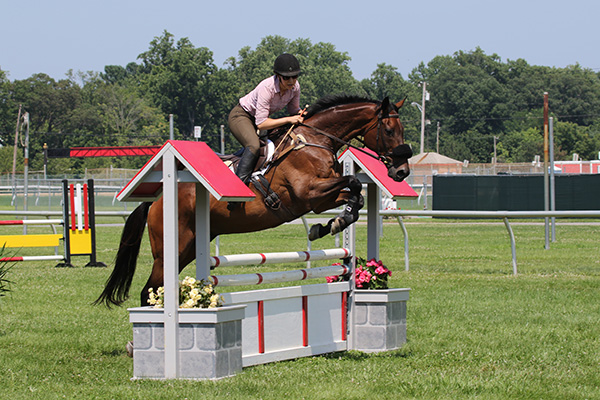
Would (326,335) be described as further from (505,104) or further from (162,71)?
(505,104)

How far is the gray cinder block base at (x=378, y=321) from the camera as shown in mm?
6934

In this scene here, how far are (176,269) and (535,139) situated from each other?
89.6 metres

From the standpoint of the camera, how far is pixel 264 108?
22.9 feet

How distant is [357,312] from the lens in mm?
7082

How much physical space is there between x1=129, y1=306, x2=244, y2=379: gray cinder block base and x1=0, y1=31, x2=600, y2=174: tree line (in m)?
66.0

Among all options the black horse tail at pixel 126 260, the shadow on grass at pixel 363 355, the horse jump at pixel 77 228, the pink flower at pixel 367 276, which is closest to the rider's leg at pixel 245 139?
the black horse tail at pixel 126 260

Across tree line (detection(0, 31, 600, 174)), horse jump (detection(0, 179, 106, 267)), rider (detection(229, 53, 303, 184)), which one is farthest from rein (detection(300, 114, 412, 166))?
tree line (detection(0, 31, 600, 174))

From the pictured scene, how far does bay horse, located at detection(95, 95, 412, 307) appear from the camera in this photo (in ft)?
22.0

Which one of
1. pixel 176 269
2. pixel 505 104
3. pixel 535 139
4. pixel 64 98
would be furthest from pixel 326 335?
pixel 505 104

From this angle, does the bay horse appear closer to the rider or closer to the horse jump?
the rider

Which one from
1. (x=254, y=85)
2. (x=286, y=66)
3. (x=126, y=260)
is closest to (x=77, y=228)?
(x=126, y=260)

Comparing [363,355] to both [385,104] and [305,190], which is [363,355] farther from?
[385,104]

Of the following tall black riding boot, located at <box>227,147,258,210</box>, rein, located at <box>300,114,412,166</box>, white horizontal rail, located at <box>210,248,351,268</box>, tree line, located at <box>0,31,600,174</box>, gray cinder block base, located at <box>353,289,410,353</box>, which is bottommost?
gray cinder block base, located at <box>353,289,410,353</box>

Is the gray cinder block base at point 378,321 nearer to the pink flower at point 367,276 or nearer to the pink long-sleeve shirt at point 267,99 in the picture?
the pink flower at point 367,276
